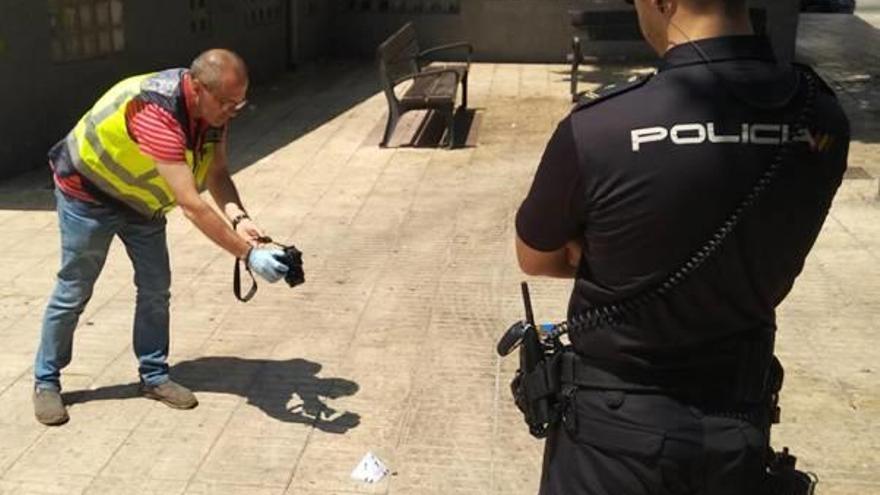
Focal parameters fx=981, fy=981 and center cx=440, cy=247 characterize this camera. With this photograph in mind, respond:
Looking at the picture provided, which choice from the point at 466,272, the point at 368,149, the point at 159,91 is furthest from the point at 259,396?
the point at 368,149

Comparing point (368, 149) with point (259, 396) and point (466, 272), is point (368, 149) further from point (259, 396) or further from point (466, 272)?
point (259, 396)

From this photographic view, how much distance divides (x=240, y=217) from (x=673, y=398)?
2.34 meters

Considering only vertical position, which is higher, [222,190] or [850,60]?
[222,190]

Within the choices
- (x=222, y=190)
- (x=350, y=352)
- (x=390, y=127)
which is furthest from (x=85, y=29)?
(x=222, y=190)

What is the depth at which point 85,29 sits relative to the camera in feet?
28.5

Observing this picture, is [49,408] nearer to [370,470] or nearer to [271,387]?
[271,387]

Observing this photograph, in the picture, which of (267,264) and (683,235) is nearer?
(683,235)

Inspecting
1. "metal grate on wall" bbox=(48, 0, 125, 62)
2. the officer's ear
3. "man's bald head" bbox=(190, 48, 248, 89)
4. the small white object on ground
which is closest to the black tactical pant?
the officer's ear

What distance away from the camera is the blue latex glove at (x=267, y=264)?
137 inches

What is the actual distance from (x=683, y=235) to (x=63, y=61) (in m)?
7.71

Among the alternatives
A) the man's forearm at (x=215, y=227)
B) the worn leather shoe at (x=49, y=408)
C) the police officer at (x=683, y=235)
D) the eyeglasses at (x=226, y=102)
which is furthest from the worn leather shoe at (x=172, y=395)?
the police officer at (x=683, y=235)

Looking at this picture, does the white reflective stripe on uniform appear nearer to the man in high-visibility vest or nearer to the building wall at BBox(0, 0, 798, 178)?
the man in high-visibility vest

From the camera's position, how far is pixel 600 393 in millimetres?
1971

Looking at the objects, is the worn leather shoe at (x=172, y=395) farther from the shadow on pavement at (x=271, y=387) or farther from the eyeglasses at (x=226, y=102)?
the eyeglasses at (x=226, y=102)
